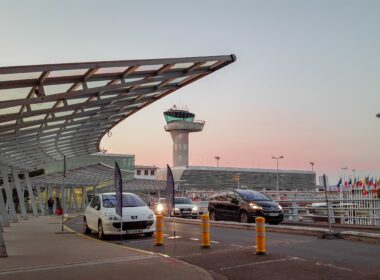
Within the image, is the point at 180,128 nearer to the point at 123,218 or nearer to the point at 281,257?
the point at 123,218

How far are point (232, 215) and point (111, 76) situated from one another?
482 inches

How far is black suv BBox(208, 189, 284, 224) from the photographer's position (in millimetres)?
20828

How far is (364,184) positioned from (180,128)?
109026 millimetres

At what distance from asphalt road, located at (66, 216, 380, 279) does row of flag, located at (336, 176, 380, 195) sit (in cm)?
949

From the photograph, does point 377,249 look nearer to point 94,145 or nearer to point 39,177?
point 94,145

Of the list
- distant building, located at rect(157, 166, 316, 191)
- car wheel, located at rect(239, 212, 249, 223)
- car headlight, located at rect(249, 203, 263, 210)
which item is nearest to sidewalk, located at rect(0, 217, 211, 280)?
car headlight, located at rect(249, 203, 263, 210)

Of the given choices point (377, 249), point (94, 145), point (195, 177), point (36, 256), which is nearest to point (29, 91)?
point (36, 256)

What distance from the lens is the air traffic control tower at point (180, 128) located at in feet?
436

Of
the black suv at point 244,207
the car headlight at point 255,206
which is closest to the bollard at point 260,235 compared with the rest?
the black suv at point 244,207

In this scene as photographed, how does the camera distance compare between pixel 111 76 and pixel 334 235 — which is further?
pixel 334 235

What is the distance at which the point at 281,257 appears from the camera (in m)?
10.9

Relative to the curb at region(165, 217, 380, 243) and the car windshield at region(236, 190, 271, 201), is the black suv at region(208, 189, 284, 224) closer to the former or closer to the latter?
the car windshield at region(236, 190, 271, 201)

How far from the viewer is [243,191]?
22672mm

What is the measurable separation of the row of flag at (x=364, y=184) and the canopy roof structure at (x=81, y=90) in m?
12.4
